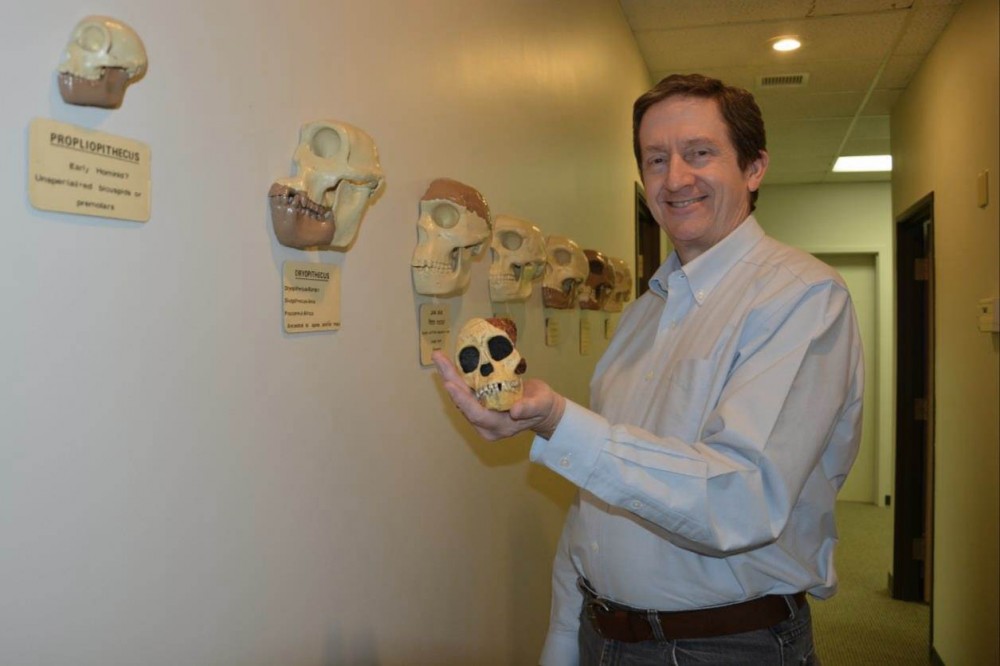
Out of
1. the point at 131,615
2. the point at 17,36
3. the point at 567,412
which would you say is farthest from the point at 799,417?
the point at 17,36

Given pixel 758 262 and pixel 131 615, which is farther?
pixel 758 262

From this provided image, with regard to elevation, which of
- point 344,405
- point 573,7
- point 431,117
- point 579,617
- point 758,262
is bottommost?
point 579,617

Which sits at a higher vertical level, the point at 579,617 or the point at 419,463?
the point at 419,463

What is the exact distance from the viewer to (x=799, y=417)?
3.57 ft

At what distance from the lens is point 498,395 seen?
1.00 m

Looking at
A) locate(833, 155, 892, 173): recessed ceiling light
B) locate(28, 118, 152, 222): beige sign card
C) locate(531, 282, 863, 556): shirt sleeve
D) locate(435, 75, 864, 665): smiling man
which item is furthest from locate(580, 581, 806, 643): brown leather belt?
locate(833, 155, 892, 173): recessed ceiling light

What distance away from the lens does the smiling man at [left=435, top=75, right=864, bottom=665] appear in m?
1.03

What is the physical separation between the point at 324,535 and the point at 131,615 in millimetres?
386

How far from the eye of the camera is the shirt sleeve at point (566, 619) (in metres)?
1.58

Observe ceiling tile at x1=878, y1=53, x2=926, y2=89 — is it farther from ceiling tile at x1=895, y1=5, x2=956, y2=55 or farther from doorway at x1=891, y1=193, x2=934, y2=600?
doorway at x1=891, y1=193, x2=934, y2=600

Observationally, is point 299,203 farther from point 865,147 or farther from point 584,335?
point 865,147

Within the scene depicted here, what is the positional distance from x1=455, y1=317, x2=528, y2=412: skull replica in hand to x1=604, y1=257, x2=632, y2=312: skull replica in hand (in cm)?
200

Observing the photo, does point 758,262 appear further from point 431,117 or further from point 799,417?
point 431,117

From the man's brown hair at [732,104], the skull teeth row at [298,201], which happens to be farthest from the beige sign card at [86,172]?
the man's brown hair at [732,104]
